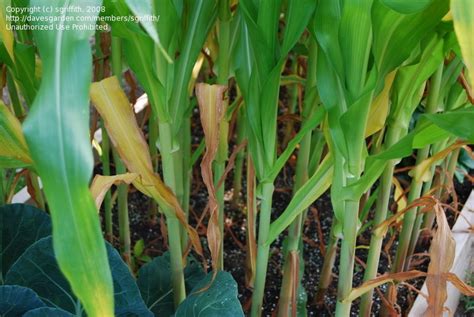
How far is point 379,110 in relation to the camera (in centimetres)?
80

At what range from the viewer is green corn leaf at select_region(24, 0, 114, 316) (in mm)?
482

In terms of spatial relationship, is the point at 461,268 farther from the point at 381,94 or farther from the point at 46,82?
the point at 46,82

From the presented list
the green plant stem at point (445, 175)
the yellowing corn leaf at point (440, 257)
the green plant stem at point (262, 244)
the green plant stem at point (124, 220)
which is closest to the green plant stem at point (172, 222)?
the green plant stem at point (262, 244)

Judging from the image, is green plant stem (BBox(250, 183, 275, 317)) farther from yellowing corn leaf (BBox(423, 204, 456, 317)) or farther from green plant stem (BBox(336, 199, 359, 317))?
yellowing corn leaf (BBox(423, 204, 456, 317))

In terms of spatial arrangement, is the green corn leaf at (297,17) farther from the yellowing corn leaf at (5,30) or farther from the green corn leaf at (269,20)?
the yellowing corn leaf at (5,30)

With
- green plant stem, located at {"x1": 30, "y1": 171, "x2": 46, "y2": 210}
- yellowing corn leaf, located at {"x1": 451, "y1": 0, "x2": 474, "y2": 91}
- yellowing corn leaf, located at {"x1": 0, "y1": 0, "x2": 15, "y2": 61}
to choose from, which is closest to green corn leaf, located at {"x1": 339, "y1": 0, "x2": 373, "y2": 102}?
yellowing corn leaf, located at {"x1": 451, "y1": 0, "x2": 474, "y2": 91}

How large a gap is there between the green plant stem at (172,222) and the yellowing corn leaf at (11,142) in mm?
161

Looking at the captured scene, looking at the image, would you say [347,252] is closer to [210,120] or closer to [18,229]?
[210,120]

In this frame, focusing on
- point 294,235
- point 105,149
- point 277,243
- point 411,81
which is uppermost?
point 411,81

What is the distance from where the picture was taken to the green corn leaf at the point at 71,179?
0.48 m

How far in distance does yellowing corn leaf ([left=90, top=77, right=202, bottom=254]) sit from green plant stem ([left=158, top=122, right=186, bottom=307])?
34 mm

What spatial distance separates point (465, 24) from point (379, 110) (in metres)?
0.28

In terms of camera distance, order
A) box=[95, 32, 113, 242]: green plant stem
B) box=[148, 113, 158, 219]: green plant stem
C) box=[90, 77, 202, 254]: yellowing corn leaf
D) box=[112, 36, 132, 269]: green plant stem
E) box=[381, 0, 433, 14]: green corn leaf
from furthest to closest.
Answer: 1. box=[148, 113, 158, 219]: green plant stem
2. box=[95, 32, 113, 242]: green plant stem
3. box=[112, 36, 132, 269]: green plant stem
4. box=[90, 77, 202, 254]: yellowing corn leaf
5. box=[381, 0, 433, 14]: green corn leaf

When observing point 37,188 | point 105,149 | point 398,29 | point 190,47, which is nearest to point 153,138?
point 105,149
